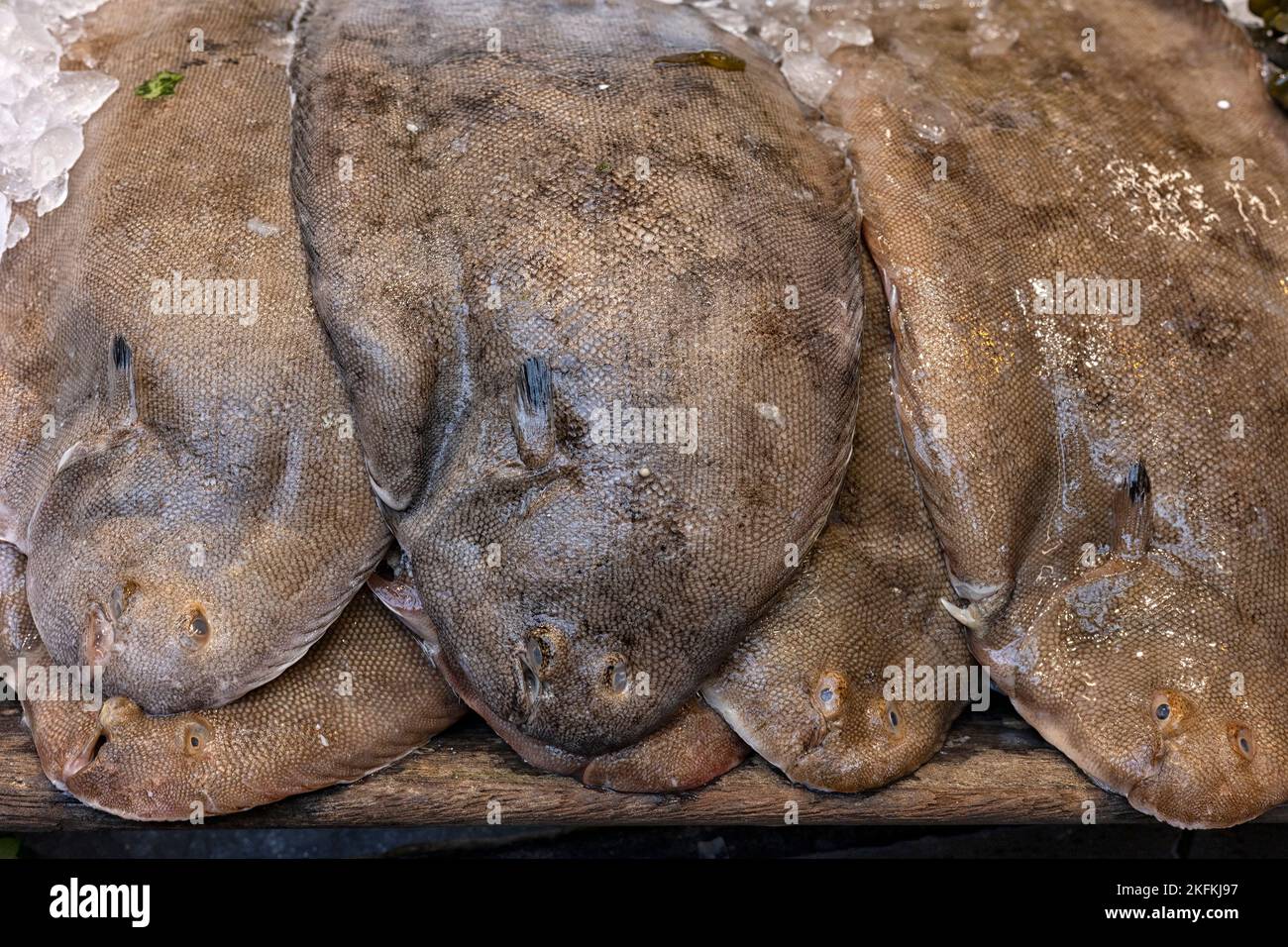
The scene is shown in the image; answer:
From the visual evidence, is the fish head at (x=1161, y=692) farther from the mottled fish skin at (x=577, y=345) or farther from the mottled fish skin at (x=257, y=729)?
the mottled fish skin at (x=257, y=729)

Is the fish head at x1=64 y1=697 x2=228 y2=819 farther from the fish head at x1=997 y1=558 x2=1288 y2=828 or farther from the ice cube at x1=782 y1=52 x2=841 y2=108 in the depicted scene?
the ice cube at x1=782 y1=52 x2=841 y2=108

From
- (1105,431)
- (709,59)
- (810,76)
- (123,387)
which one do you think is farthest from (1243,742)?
(123,387)

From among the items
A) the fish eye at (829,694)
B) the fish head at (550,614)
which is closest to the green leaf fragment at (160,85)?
the fish head at (550,614)

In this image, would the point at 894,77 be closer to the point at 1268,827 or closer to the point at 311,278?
the point at 311,278

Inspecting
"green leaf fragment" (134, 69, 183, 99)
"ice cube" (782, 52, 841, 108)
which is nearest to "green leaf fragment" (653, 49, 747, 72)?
"ice cube" (782, 52, 841, 108)

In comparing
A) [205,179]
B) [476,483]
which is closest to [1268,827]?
[476,483]

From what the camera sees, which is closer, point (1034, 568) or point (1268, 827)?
point (1034, 568)

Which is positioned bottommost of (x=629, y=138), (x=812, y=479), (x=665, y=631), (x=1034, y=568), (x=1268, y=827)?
(x=1268, y=827)
